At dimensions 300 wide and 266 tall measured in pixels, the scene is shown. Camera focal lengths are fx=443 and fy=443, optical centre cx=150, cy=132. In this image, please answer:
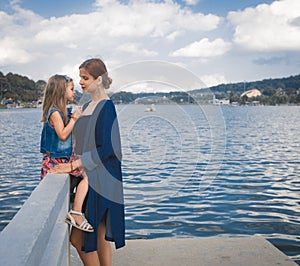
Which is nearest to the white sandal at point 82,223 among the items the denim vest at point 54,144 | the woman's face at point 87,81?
the denim vest at point 54,144

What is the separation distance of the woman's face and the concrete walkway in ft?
6.25

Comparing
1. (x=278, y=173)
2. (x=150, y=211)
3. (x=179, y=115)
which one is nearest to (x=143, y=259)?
(x=179, y=115)

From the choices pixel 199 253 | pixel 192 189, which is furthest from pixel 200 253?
pixel 192 189

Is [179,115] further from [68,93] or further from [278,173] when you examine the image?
[278,173]

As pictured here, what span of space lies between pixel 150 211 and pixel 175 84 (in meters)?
6.77

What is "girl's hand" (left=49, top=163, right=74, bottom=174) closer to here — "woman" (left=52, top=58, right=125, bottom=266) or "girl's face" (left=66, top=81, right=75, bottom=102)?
"woman" (left=52, top=58, right=125, bottom=266)

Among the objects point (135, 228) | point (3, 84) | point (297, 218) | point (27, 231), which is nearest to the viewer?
point (27, 231)

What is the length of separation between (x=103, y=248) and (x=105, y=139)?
0.91 m

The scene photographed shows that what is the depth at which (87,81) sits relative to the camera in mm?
3266

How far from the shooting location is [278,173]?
17.2 m

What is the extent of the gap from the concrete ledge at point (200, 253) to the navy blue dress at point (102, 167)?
1.58m

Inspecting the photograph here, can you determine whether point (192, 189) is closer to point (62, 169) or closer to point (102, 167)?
point (62, 169)

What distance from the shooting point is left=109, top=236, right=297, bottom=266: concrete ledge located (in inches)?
185

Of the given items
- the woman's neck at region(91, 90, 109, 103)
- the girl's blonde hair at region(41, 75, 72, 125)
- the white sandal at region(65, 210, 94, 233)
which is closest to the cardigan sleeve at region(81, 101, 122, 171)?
the woman's neck at region(91, 90, 109, 103)
